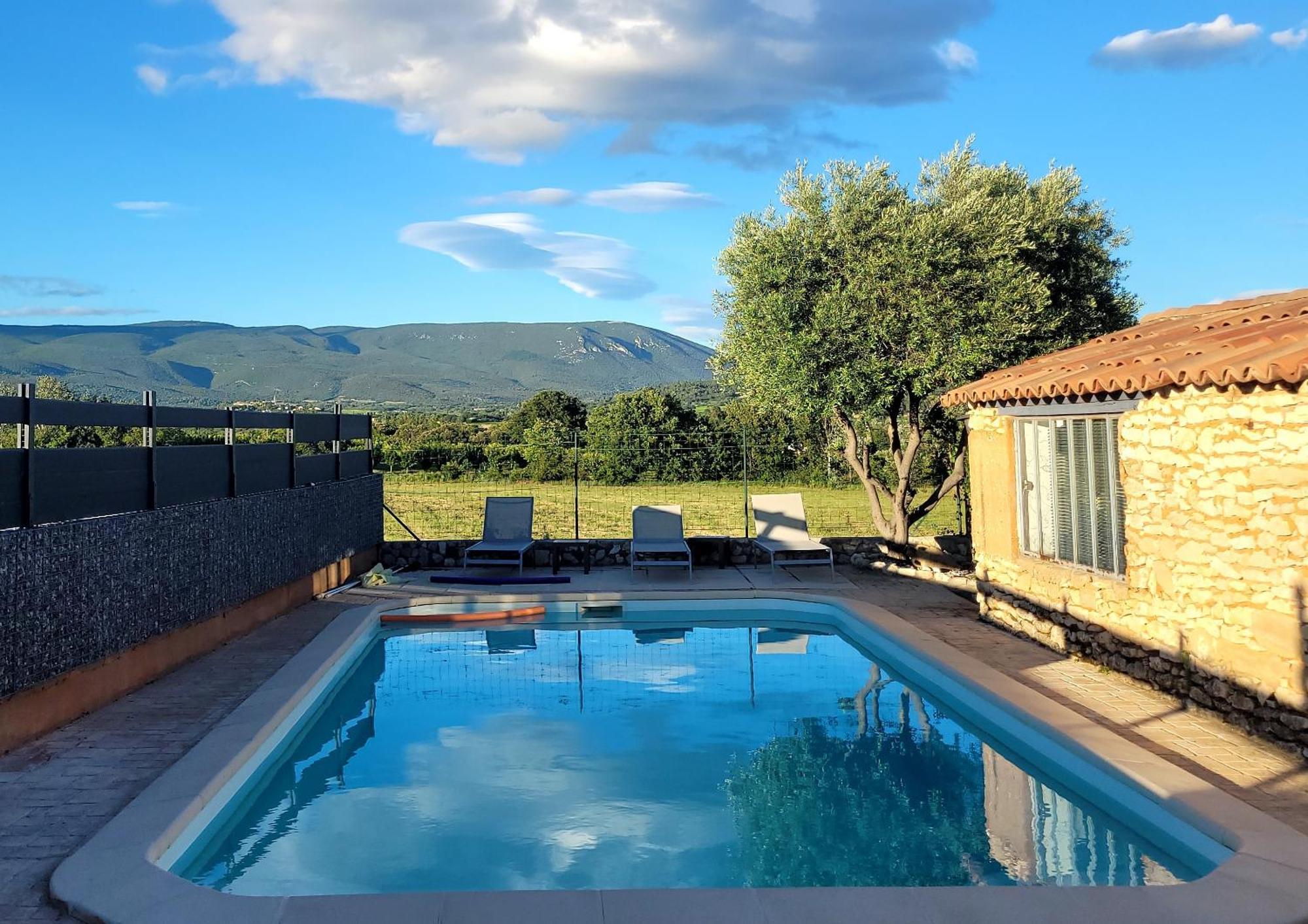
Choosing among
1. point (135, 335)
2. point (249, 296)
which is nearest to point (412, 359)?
point (135, 335)

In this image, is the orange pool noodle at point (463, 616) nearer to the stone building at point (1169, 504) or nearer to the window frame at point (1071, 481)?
the stone building at point (1169, 504)

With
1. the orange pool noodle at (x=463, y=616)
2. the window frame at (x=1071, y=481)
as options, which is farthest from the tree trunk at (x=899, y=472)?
the orange pool noodle at (x=463, y=616)

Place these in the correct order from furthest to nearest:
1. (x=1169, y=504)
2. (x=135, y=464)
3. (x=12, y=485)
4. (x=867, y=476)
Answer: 1. (x=867, y=476)
2. (x=135, y=464)
3. (x=1169, y=504)
4. (x=12, y=485)

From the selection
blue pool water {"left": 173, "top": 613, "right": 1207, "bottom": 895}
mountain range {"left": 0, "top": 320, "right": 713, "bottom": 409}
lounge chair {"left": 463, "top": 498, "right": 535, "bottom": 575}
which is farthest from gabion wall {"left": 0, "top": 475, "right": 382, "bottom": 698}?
mountain range {"left": 0, "top": 320, "right": 713, "bottom": 409}

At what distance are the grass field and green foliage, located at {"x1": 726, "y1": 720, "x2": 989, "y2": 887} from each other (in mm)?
8928

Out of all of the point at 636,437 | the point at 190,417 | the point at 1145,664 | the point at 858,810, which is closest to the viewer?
the point at 858,810

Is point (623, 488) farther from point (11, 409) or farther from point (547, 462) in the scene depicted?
point (11, 409)

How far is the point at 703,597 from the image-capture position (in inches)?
462

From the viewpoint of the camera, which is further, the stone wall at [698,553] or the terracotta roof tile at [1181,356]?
the stone wall at [698,553]

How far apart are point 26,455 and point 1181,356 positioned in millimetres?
8397

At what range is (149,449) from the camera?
7.77 meters

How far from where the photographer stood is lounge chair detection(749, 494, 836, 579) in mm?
13492

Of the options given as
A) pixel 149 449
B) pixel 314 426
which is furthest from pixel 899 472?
pixel 149 449

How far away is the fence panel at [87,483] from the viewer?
631 cm
